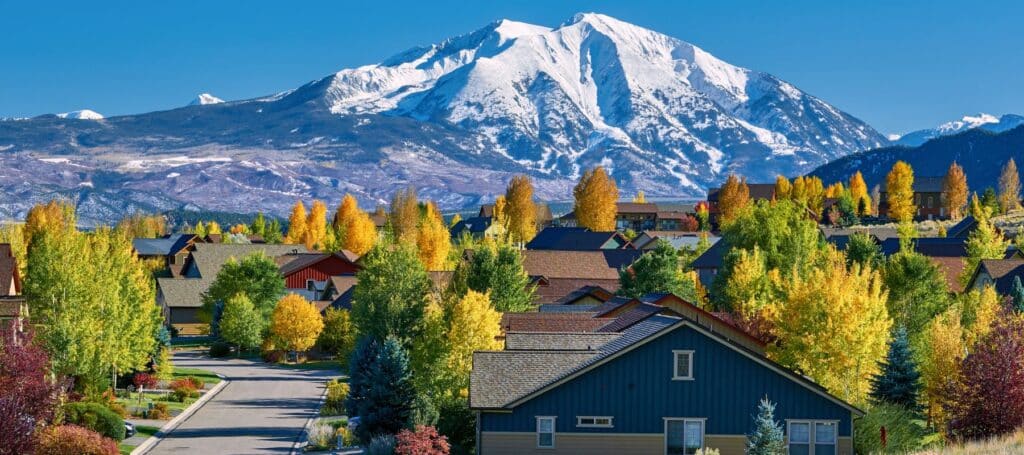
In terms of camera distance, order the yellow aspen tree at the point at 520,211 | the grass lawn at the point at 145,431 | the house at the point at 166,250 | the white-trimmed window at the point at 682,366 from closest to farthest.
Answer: the white-trimmed window at the point at 682,366 < the grass lawn at the point at 145,431 < the house at the point at 166,250 < the yellow aspen tree at the point at 520,211

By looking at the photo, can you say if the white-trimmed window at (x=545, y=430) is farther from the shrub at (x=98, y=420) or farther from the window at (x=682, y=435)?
the shrub at (x=98, y=420)

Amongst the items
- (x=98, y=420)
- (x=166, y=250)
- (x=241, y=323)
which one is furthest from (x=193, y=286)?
(x=98, y=420)

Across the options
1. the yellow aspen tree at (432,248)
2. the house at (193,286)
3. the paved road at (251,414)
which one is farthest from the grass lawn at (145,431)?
the house at (193,286)

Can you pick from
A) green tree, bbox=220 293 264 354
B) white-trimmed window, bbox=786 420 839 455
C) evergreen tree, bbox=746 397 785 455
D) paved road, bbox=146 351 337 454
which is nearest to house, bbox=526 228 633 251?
green tree, bbox=220 293 264 354

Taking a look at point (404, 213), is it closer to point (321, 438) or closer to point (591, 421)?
point (321, 438)

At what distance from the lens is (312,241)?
185875 mm

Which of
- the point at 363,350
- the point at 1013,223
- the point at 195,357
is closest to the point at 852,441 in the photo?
the point at 363,350

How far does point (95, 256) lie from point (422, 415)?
22.7 meters

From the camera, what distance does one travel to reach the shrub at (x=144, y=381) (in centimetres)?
7312

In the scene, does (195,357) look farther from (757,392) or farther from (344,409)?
(757,392)

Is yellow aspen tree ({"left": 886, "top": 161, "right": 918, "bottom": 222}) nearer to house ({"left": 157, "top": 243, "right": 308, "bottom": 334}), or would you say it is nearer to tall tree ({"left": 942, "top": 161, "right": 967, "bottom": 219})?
tall tree ({"left": 942, "top": 161, "right": 967, "bottom": 219})

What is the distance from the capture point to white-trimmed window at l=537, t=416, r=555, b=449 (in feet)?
153

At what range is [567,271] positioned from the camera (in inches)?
4242

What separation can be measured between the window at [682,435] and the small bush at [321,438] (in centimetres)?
1503
